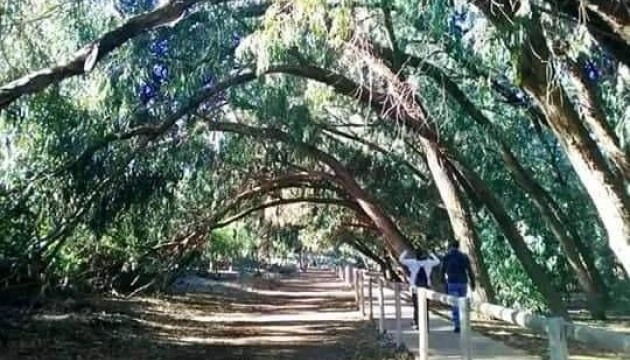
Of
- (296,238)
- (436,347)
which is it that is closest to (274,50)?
(436,347)

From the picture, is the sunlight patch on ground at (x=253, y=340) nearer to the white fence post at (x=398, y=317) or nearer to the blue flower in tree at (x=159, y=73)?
the white fence post at (x=398, y=317)

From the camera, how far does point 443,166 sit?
1728 centimetres

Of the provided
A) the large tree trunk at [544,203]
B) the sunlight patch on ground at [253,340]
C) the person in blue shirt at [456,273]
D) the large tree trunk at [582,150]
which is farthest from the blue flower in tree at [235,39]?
the sunlight patch on ground at [253,340]

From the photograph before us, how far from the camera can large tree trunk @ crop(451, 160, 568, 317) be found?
1650cm

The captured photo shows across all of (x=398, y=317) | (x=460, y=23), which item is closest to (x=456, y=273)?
(x=398, y=317)

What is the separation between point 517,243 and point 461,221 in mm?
1378

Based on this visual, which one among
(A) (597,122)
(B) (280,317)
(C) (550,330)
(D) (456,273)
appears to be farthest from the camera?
(B) (280,317)

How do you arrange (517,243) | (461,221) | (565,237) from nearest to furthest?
(565,237) < (517,243) < (461,221)

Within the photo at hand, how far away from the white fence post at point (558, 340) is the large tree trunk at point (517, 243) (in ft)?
39.6

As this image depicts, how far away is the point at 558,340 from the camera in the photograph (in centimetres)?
454

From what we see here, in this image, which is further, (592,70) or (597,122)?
(592,70)

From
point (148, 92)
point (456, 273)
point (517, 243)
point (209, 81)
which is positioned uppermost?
point (209, 81)

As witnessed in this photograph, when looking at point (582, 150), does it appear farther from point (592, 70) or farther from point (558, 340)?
point (558, 340)

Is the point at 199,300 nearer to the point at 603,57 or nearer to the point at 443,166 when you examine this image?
the point at 443,166
